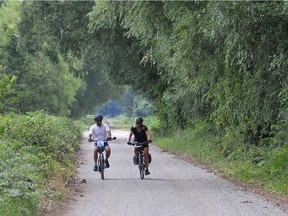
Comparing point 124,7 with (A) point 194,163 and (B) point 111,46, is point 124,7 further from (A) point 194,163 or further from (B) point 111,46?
(B) point 111,46

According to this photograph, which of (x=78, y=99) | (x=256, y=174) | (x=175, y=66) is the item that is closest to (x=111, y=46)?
(x=175, y=66)

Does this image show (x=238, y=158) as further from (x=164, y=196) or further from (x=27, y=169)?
(x=27, y=169)

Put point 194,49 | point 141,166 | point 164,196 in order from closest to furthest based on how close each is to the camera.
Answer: point 164,196, point 141,166, point 194,49

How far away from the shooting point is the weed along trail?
1321 cm

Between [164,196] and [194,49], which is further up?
[194,49]

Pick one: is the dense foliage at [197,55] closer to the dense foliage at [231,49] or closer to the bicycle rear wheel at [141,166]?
the dense foliage at [231,49]

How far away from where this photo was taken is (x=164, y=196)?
1548cm

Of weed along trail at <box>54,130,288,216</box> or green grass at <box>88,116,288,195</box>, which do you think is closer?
weed along trail at <box>54,130,288,216</box>

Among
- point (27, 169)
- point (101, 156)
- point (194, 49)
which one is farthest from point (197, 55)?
point (27, 169)

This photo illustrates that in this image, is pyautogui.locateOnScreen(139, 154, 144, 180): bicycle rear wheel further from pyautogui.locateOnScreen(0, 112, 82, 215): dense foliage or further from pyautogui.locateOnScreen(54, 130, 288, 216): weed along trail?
pyautogui.locateOnScreen(0, 112, 82, 215): dense foliage

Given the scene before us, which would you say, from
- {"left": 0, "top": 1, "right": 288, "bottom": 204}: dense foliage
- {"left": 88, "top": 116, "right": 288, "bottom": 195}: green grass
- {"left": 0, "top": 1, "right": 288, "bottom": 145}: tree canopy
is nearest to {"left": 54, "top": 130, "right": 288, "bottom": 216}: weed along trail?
{"left": 88, "top": 116, "right": 288, "bottom": 195}: green grass

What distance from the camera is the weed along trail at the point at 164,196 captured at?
43.3 ft

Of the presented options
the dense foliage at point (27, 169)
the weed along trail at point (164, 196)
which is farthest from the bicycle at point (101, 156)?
the dense foliage at point (27, 169)

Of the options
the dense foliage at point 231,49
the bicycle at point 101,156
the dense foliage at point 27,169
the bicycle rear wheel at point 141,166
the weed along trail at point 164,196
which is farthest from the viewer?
the bicycle at point 101,156
